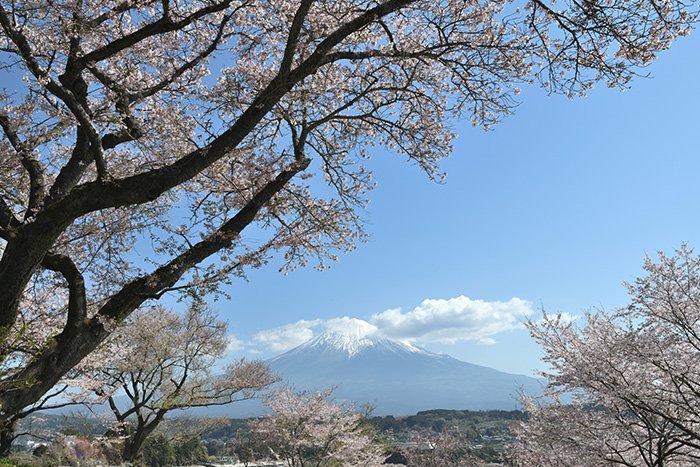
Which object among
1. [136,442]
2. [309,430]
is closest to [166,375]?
[136,442]

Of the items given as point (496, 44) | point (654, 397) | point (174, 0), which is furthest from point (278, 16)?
point (654, 397)

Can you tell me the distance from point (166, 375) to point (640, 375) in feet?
46.3

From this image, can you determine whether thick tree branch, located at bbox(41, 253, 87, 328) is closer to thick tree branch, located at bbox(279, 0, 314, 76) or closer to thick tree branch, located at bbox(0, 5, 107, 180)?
thick tree branch, located at bbox(0, 5, 107, 180)

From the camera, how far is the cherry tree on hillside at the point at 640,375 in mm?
5348

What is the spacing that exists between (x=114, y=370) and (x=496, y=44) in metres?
14.6

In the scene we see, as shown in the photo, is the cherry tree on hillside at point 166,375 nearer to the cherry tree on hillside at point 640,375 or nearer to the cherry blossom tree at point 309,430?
the cherry blossom tree at point 309,430

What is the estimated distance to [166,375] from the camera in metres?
15.0

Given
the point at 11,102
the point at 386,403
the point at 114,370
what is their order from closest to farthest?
the point at 11,102
the point at 114,370
the point at 386,403

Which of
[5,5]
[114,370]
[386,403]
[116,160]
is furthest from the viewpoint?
[386,403]

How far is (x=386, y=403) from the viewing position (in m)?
195

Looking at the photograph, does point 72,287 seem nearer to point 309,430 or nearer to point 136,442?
point 309,430

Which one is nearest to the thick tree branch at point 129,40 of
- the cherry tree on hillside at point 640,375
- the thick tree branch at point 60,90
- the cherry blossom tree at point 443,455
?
the thick tree branch at point 60,90

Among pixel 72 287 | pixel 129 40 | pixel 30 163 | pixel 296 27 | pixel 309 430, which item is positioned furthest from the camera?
pixel 309 430

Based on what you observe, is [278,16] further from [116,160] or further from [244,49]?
[116,160]
